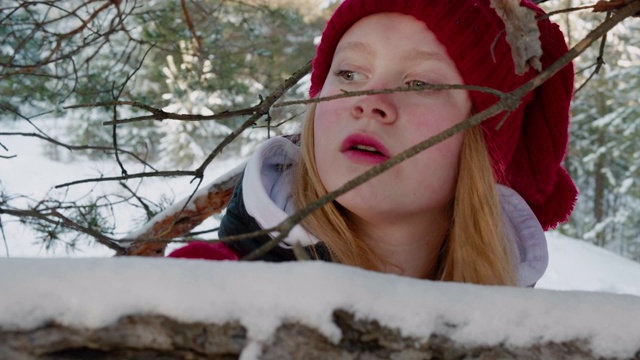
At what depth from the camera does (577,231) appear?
8344mm

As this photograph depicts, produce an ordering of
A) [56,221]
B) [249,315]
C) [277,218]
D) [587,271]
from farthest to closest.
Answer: [587,271]
[277,218]
[56,221]
[249,315]

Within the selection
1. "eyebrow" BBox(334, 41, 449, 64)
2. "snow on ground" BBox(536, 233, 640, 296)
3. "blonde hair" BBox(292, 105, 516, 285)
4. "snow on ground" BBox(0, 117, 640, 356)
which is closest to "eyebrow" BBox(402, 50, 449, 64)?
"eyebrow" BBox(334, 41, 449, 64)

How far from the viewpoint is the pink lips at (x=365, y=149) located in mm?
901

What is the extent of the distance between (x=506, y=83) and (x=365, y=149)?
0.88 ft

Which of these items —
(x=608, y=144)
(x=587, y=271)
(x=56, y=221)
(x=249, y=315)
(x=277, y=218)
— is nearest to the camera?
(x=249, y=315)

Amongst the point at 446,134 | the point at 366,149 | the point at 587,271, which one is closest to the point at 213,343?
the point at 446,134

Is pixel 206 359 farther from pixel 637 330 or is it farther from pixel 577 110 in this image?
pixel 577 110

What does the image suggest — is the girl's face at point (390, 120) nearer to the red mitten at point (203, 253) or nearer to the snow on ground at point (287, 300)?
the red mitten at point (203, 253)

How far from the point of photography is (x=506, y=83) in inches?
39.6

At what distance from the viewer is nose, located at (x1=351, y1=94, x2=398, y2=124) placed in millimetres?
903

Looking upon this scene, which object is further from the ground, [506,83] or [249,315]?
[506,83]

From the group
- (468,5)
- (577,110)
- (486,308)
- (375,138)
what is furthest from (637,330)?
(577,110)

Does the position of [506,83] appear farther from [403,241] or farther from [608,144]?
[608,144]

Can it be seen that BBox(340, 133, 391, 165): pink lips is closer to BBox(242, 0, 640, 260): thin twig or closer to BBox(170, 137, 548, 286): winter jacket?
BBox(170, 137, 548, 286): winter jacket
